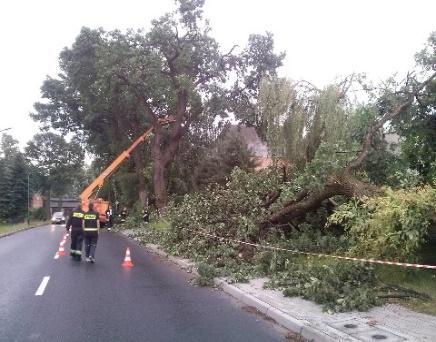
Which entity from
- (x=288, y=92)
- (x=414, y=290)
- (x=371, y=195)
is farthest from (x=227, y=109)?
(x=414, y=290)

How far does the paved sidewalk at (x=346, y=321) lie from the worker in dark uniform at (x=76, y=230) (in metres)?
7.22

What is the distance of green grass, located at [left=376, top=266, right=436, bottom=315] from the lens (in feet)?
25.5

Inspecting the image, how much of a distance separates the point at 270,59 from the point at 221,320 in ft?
82.5

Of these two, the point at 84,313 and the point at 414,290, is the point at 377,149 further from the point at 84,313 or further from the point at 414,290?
the point at 84,313

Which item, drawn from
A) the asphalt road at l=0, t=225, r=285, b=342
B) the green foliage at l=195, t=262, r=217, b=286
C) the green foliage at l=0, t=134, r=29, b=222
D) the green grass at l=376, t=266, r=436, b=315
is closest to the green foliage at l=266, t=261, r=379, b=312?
the green grass at l=376, t=266, r=436, b=315

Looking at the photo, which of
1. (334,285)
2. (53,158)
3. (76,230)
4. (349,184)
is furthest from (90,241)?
(53,158)

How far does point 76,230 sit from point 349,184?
789 cm

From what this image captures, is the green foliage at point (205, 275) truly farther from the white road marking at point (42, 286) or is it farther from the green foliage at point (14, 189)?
the green foliage at point (14, 189)

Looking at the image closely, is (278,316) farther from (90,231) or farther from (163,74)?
(163,74)

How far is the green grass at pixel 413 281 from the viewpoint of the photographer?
777 centimetres

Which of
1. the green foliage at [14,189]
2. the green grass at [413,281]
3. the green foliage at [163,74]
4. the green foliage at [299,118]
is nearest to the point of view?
the green grass at [413,281]

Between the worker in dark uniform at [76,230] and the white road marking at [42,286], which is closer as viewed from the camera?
the white road marking at [42,286]

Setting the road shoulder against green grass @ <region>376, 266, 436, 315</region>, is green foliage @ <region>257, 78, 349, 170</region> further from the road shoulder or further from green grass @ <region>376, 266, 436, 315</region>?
the road shoulder

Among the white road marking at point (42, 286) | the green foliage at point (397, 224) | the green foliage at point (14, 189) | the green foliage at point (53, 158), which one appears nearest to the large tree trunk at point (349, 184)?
the green foliage at point (397, 224)
